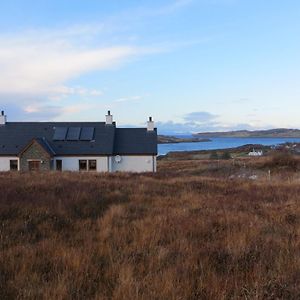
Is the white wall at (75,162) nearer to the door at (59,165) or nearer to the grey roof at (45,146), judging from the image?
the door at (59,165)

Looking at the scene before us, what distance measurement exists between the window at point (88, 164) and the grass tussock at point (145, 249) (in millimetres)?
26773

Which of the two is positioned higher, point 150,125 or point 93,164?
point 150,125

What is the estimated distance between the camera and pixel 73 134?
4003 centimetres

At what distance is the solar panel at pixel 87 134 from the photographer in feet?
130

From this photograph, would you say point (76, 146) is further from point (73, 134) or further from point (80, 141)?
point (73, 134)

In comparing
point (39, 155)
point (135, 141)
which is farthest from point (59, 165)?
point (135, 141)

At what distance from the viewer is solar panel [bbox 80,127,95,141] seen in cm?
3956

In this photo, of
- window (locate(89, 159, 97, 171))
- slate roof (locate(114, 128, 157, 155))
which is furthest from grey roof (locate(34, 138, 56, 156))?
slate roof (locate(114, 128, 157, 155))

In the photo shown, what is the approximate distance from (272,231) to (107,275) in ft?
13.5

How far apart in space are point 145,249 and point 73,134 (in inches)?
1348

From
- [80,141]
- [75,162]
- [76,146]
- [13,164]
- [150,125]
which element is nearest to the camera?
[75,162]

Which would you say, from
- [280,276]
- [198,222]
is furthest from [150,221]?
[280,276]

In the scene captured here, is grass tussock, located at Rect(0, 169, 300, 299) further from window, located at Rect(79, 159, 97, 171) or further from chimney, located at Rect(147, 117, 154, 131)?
chimney, located at Rect(147, 117, 154, 131)

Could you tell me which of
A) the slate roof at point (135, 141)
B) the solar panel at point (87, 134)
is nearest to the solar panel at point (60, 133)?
the solar panel at point (87, 134)
